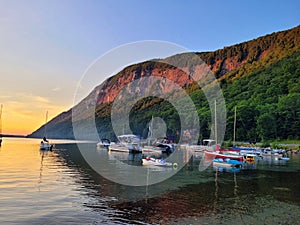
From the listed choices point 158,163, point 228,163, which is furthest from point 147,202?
point 228,163

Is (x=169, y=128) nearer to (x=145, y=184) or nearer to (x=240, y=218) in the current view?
(x=145, y=184)

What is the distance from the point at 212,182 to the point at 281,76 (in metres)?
130

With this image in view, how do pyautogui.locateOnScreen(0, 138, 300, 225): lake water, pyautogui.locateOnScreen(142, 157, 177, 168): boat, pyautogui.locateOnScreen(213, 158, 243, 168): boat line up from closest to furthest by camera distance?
pyautogui.locateOnScreen(0, 138, 300, 225): lake water < pyautogui.locateOnScreen(142, 157, 177, 168): boat < pyautogui.locateOnScreen(213, 158, 243, 168): boat

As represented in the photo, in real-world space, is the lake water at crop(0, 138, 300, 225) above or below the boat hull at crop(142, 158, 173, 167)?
below

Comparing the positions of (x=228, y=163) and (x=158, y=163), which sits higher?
(x=228, y=163)

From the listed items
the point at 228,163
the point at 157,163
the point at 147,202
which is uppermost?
the point at 228,163

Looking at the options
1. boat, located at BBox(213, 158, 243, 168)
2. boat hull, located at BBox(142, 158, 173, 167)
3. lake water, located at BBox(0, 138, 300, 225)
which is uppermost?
boat, located at BBox(213, 158, 243, 168)

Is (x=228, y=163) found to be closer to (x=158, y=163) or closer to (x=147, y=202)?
(x=158, y=163)

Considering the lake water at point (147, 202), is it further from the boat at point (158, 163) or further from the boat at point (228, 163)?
the boat at point (228, 163)

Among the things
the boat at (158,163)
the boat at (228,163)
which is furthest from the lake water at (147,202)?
the boat at (228,163)

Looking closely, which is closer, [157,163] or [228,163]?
[157,163]

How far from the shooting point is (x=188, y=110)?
157 m

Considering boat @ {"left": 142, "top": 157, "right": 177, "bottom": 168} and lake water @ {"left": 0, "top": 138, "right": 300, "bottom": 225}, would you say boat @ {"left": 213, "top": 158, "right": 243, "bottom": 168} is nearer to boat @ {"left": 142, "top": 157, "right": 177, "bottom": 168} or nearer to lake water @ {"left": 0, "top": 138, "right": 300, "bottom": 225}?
boat @ {"left": 142, "top": 157, "right": 177, "bottom": 168}

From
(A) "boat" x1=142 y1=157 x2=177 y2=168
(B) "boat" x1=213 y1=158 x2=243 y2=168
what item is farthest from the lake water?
(B) "boat" x1=213 y1=158 x2=243 y2=168
